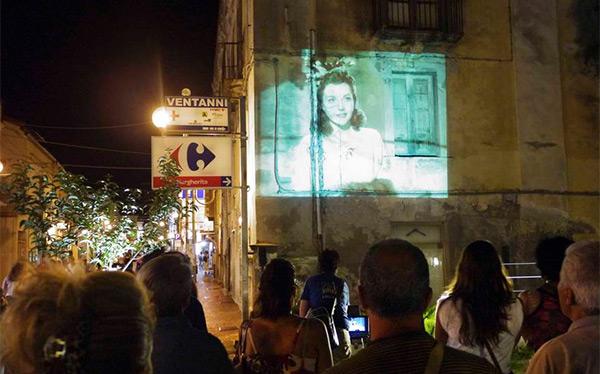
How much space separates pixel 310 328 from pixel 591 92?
13241 mm

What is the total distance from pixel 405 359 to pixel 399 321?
0.17m

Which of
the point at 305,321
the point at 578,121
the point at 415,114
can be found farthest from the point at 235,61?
the point at 305,321

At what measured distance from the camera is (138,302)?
6.18 ft

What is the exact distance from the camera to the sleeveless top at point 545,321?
4.12 metres

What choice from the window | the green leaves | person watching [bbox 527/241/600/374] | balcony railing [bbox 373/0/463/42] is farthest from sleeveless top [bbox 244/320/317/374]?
balcony railing [bbox 373/0/463/42]

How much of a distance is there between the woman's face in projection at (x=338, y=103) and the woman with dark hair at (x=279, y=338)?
363 inches

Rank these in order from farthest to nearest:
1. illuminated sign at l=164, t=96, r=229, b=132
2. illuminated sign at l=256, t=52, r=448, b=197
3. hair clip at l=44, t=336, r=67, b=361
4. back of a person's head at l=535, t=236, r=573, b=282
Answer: illuminated sign at l=256, t=52, r=448, b=197 → illuminated sign at l=164, t=96, r=229, b=132 → back of a person's head at l=535, t=236, r=573, b=282 → hair clip at l=44, t=336, r=67, b=361

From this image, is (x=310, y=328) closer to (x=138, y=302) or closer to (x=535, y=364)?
(x=535, y=364)

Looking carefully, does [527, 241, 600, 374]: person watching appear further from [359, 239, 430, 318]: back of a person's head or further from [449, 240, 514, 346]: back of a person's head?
[449, 240, 514, 346]: back of a person's head

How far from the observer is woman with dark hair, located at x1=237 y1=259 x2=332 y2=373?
3809 millimetres

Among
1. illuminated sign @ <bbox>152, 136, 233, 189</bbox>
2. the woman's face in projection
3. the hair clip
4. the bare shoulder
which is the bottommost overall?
the bare shoulder

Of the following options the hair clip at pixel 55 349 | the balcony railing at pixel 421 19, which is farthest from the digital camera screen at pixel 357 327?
the balcony railing at pixel 421 19

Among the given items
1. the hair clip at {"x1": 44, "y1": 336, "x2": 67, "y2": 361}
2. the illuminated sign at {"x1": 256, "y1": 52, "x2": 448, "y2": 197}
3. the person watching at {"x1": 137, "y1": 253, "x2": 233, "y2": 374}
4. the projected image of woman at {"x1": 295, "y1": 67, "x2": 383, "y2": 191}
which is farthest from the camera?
the projected image of woman at {"x1": 295, "y1": 67, "x2": 383, "y2": 191}

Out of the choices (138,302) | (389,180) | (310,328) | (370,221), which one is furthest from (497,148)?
(138,302)
